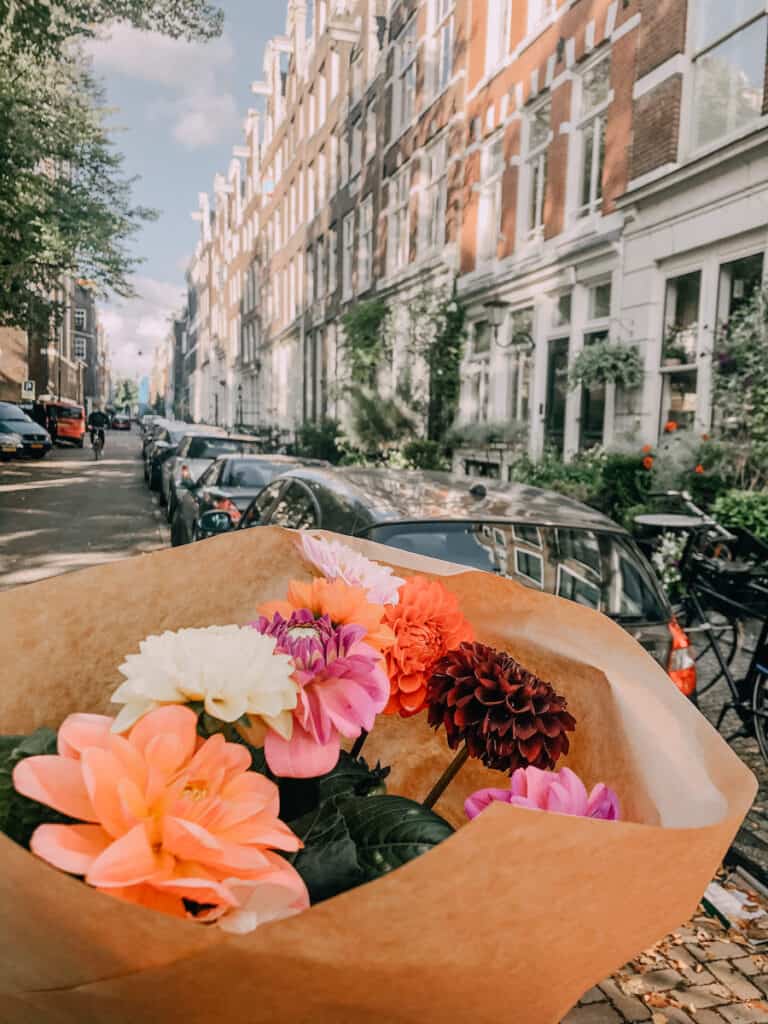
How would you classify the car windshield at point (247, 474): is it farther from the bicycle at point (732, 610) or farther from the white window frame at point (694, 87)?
the white window frame at point (694, 87)

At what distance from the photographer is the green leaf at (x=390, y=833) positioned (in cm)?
85

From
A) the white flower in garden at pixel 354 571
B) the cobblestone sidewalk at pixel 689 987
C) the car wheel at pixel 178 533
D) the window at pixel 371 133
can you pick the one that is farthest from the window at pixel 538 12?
the white flower in garden at pixel 354 571

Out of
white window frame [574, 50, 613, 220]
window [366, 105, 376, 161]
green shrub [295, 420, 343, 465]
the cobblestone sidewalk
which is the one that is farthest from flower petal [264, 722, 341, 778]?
window [366, 105, 376, 161]

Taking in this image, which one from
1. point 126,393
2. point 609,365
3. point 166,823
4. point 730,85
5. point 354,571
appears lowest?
point 166,823

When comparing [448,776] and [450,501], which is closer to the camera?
[448,776]

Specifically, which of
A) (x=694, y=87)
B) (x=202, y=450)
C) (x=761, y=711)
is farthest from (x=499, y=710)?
(x=202, y=450)

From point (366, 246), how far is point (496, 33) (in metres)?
9.27

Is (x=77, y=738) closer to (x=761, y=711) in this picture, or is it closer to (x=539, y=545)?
(x=539, y=545)

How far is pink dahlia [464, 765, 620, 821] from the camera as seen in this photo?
93cm

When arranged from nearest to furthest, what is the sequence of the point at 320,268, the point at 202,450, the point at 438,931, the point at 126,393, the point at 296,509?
the point at 438,931
the point at 296,509
the point at 202,450
the point at 320,268
the point at 126,393

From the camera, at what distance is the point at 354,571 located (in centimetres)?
114

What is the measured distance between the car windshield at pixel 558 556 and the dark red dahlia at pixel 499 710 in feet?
7.67

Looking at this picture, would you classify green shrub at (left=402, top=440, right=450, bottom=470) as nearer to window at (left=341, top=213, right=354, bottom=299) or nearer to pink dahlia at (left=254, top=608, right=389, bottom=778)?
window at (left=341, top=213, right=354, bottom=299)

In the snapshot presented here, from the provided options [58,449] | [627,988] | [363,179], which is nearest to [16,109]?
[363,179]
